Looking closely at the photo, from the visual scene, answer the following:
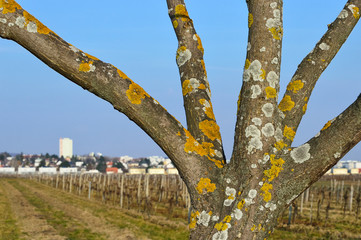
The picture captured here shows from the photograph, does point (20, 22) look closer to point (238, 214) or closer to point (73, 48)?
point (73, 48)

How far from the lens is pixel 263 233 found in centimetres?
289

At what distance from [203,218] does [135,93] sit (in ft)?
2.97

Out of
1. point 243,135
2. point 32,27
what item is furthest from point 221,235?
point 32,27

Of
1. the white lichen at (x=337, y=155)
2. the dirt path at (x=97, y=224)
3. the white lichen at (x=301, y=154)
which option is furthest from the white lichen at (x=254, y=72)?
the dirt path at (x=97, y=224)

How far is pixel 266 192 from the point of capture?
290 cm

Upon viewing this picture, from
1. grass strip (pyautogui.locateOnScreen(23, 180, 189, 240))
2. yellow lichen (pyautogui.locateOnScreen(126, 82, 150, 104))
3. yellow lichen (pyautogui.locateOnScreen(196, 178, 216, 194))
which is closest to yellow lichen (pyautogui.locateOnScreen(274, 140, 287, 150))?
yellow lichen (pyautogui.locateOnScreen(196, 178, 216, 194))

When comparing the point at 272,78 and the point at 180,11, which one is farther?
the point at 180,11

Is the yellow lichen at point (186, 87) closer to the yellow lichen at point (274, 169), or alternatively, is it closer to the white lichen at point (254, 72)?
the white lichen at point (254, 72)

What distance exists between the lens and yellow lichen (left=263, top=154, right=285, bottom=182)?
292 cm

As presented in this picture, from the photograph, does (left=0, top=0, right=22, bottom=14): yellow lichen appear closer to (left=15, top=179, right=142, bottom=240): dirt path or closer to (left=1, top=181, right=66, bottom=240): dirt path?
(left=1, top=181, right=66, bottom=240): dirt path

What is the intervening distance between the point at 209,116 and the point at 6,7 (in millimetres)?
1493

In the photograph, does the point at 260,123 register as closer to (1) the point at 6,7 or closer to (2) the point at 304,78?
(2) the point at 304,78

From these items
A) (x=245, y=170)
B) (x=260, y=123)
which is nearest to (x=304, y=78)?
(x=260, y=123)

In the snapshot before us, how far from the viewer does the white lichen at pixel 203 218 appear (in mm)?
2979
